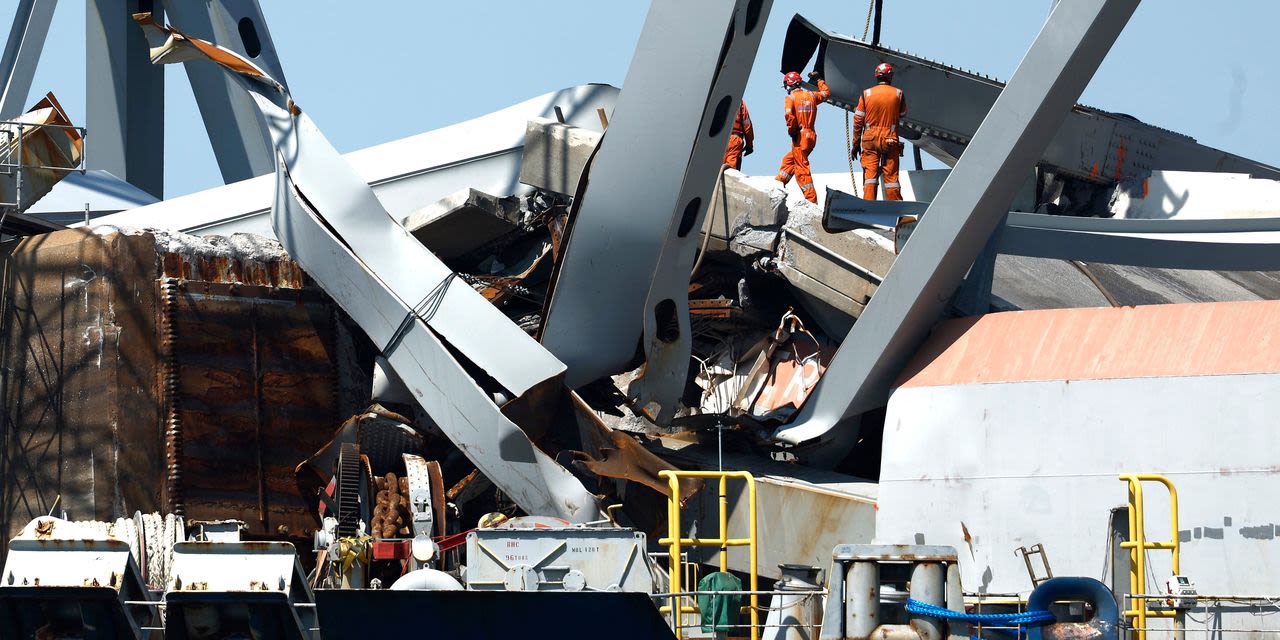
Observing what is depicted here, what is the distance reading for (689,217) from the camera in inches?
624

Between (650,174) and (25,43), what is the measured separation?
15577mm

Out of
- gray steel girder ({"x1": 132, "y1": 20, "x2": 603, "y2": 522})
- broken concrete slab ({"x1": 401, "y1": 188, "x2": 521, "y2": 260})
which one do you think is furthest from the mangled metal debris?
broken concrete slab ({"x1": 401, "y1": 188, "x2": 521, "y2": 260})

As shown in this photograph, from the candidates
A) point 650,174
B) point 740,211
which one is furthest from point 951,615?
point 740,211

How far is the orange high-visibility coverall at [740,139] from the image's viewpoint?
68.1 ft

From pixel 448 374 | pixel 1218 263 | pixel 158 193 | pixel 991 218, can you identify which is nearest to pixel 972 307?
pixel 991 218

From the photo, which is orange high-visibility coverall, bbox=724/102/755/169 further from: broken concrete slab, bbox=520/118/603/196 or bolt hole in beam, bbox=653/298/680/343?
bolt hole in beam, bbox=653/298/680/343

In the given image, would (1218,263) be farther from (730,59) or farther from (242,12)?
(242,12)

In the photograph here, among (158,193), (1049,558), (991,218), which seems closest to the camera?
(1049,558)

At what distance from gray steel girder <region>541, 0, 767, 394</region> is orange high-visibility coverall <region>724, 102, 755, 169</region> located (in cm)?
490

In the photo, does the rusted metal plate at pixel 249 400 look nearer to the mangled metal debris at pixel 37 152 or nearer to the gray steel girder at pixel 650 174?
the mangled metal debris at pixel 37 152

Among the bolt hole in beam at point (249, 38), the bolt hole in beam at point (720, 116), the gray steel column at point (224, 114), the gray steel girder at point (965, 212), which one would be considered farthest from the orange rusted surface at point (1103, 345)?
the gray steel column at point (224, 114)

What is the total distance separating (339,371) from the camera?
18156 millimetres

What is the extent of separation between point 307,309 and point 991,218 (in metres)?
7.17

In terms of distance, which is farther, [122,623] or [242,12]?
[242,12]
